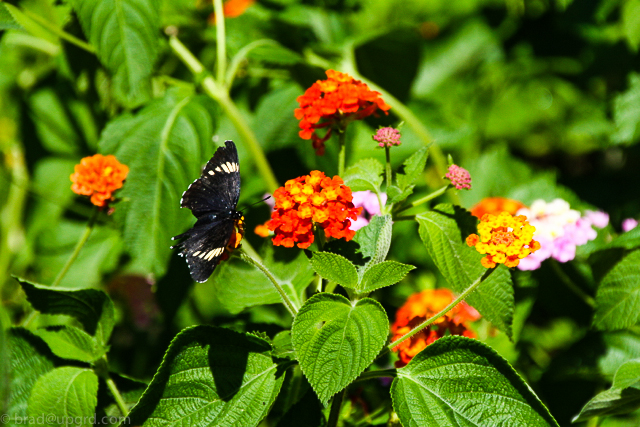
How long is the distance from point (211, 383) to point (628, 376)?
0.85 meters

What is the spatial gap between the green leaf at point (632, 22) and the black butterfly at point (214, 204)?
1479mm

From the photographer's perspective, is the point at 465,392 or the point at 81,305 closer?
the point at 465,392

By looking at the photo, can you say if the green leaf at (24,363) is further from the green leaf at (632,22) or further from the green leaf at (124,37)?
the green leaf at (632,22)

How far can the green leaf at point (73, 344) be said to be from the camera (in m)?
1.23

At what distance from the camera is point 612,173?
2473mm

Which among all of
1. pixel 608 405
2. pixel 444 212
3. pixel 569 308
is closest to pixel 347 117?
pixel 444 212

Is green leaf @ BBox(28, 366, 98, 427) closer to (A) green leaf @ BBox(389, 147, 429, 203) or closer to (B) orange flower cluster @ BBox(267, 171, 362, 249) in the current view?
(B) orange flower cluster @ BBox(267, 171, 362, 249)

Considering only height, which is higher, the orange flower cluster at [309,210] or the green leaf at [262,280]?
the orange flower cluster at [309,210]

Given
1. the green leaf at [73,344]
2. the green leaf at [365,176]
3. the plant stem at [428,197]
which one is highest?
the green leaf at [365,176]

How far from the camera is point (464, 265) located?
1188 millimetres

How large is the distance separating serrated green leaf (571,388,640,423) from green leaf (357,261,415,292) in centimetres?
53

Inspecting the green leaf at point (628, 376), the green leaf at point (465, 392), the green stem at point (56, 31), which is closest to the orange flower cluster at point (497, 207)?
the green leaf at point (628, 376)

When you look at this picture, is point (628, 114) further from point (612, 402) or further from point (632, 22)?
point (612, 402)

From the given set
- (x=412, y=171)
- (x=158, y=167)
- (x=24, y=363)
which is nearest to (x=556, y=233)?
(x=412, y=171)
